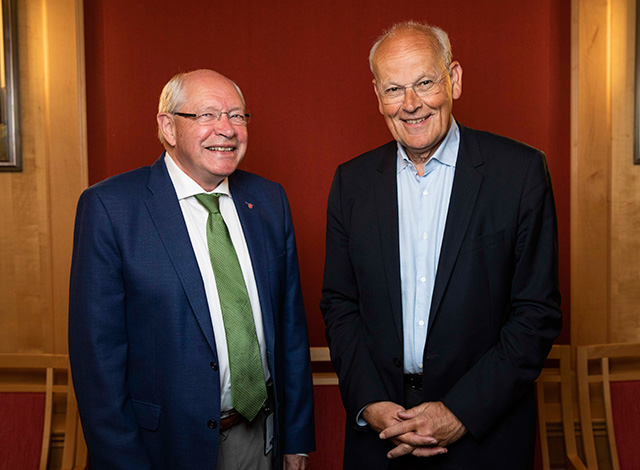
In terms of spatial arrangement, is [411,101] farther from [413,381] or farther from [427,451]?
[427,451]

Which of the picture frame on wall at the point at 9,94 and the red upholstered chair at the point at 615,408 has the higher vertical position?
the picture frame on wall at the point at 9,94

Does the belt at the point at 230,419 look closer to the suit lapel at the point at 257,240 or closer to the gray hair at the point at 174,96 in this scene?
the suit lapel at the point at 257,240

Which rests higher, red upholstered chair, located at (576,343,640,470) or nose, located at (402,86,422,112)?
nose, located at (402,86,422,112)

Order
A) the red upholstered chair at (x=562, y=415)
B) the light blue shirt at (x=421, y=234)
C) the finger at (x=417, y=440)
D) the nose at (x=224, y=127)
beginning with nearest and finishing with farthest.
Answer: the finger at (x=417, y=440) < the light blue shirt at (x=421, y=234) < the nose at (x=224, y=127) < the red upholstered chair at (x=562, y=415)

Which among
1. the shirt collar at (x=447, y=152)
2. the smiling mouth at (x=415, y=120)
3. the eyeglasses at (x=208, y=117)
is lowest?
the shirt collar at (x=447, y=152)

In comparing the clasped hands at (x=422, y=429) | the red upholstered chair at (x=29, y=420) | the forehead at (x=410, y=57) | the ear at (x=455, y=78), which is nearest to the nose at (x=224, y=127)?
the forehead at (x=410, y=57)

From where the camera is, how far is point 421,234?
70.3 inches

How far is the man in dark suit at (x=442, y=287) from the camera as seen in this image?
1.67 m

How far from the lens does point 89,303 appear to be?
1711mm

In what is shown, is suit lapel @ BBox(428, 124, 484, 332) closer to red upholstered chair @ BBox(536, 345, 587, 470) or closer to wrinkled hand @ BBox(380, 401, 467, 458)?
wrinkled hand @ BBox(380, 401, 467, 458)

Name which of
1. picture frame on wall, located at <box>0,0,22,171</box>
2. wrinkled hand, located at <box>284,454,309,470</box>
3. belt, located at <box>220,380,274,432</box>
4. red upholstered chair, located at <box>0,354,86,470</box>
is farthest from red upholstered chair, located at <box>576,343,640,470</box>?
picture frame on wall, located at <box>0,0,22,171</box>

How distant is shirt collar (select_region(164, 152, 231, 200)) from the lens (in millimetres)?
1893

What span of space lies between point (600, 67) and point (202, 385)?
2464 millimetres

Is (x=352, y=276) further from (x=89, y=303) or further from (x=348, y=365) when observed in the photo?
(x=89, y=303)
